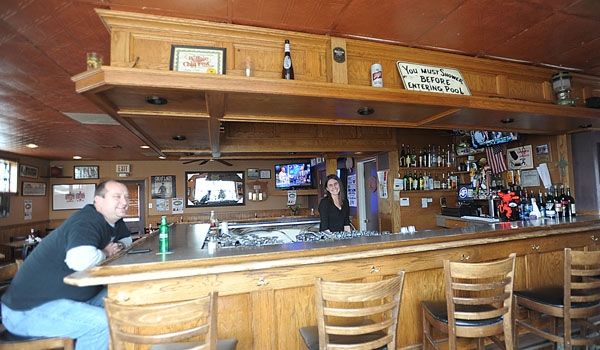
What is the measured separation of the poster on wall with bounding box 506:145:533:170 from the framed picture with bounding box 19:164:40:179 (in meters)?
9.03

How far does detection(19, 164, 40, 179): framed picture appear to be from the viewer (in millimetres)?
6387

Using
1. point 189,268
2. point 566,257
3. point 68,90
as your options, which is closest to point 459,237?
point 566,257

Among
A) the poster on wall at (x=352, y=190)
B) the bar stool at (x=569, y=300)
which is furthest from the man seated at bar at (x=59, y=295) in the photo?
the poster on wall at (x=352, y=190)

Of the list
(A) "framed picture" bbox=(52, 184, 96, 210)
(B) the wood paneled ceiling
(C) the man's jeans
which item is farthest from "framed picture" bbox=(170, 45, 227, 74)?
(A) "framed picture" bbox=(52, 184, 96, 210)

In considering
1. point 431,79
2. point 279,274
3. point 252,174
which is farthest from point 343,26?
point 252,174

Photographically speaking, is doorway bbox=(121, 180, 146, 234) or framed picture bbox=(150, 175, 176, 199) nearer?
doorway bbox=(121, 180, 146, 234)

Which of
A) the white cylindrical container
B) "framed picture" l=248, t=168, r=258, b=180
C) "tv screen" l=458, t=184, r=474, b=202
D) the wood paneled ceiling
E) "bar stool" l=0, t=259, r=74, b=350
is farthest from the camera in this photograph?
"framed picture" l=248, t=168, r=258, b=180

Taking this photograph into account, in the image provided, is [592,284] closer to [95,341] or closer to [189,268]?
[189,268]

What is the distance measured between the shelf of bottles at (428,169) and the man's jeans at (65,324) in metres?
4.24

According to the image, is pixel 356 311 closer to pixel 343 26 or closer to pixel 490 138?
pixel 343 26

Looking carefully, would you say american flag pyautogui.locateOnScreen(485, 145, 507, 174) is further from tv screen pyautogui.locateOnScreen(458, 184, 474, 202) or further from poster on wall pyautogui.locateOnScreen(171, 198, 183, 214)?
poster on wall pyautogui.locateOnScreen(171, 198, 183, 214)

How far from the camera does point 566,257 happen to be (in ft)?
6.40

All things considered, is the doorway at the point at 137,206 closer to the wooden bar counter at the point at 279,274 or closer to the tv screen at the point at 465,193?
the wooden bar counter at the point at 279,274

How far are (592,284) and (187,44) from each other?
3.03 m
